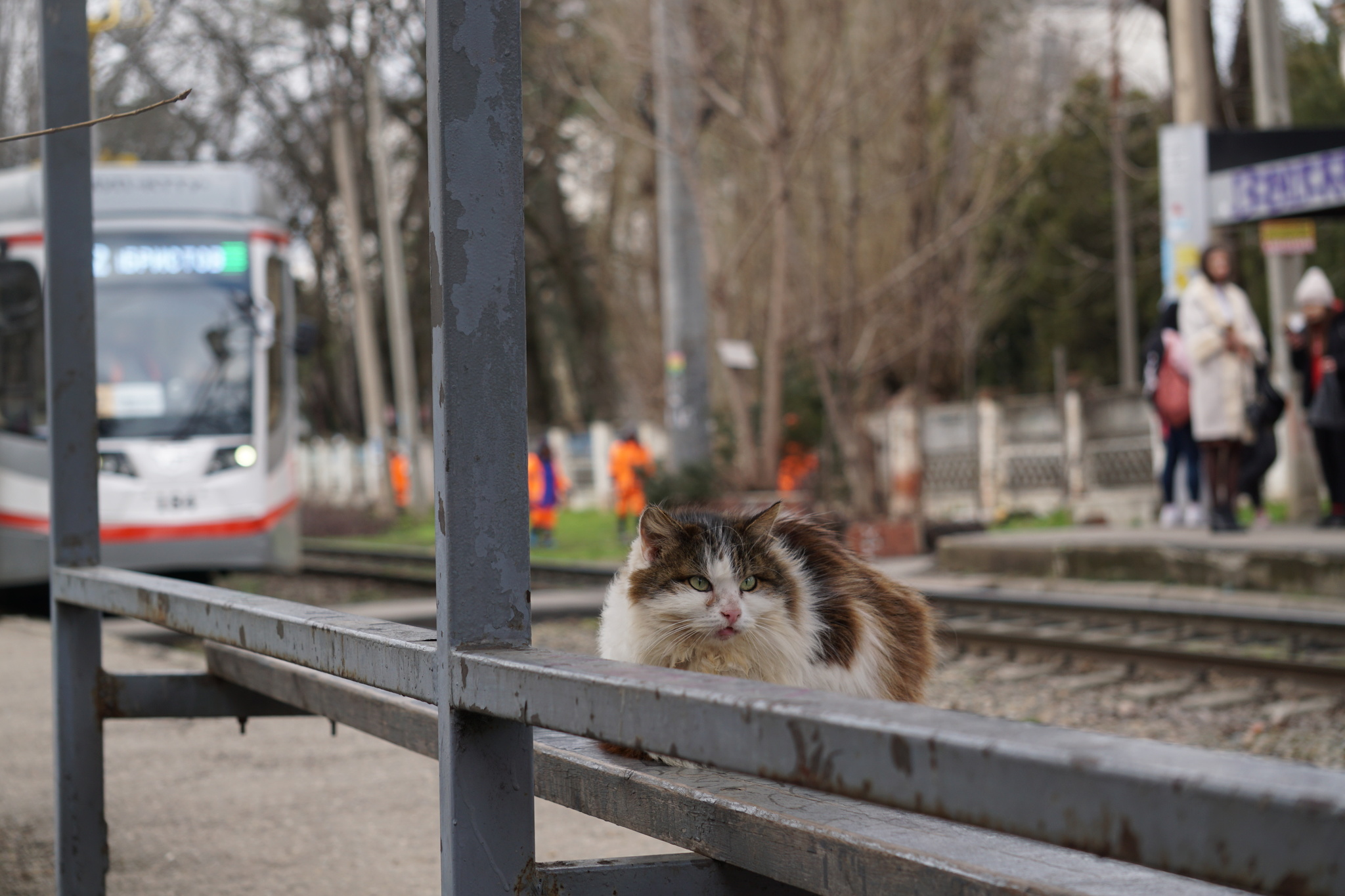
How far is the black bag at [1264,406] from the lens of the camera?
11.6 meters

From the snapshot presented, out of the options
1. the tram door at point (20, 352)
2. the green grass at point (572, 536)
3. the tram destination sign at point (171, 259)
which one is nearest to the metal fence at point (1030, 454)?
the green grass at point (572, 536)

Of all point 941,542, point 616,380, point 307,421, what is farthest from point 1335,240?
point 307,421

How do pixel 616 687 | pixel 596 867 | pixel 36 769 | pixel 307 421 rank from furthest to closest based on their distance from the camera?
1. pixel 307 421
2. pixel 36 769
3. pixel 596 867
4. pixel 616 687

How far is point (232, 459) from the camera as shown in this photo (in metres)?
12.7

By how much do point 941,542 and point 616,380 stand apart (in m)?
22.0

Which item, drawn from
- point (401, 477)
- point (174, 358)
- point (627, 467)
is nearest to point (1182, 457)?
point (627, 467)

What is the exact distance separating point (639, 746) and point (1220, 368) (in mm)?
10482

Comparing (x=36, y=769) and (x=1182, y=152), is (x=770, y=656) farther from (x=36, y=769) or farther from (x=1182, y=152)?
(x=1182, y=152)

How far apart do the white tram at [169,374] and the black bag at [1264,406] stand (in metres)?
8.65

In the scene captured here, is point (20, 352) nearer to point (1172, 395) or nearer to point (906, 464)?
point (1172, 395)

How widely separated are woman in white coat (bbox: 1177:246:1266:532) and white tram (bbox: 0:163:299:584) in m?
8.10

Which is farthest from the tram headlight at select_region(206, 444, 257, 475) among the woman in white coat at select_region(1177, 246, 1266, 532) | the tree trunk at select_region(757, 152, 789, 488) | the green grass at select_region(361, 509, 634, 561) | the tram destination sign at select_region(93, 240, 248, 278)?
the woman in white coat at select_region(1177, 246, 1266, 532)

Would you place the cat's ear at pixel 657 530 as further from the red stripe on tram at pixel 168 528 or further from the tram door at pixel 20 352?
the tram door at pixel 20 352

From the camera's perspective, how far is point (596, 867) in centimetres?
195
